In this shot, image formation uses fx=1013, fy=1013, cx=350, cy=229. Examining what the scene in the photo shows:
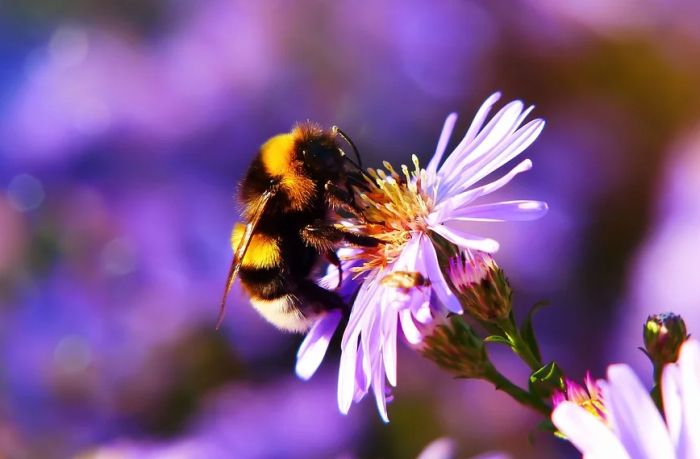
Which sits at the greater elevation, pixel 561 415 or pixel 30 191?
pixel 30 191

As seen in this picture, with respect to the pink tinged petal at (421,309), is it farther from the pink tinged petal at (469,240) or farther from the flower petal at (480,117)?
the flower petal at (480,117)

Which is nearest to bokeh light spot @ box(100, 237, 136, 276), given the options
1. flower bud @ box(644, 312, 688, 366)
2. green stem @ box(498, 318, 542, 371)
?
green stem @ box(498, 318, 542, 371)

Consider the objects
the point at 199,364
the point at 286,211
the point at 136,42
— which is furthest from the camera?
the point at 136,42

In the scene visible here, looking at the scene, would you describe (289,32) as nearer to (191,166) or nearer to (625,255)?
(191,166)

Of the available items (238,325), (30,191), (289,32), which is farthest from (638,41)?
(30,191)

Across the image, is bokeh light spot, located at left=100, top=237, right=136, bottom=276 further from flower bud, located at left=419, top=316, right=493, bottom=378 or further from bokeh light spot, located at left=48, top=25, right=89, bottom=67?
flower bud, located at left=419, top=316, right=493, bottom=378

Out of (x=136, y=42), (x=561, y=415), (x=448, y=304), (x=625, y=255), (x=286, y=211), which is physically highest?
(x=136, y=42)

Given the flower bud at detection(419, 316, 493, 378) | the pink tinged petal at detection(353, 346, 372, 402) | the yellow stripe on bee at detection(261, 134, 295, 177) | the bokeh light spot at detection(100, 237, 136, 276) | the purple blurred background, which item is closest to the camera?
the pink tinged petal at detection(353, 346, 372, 402)
